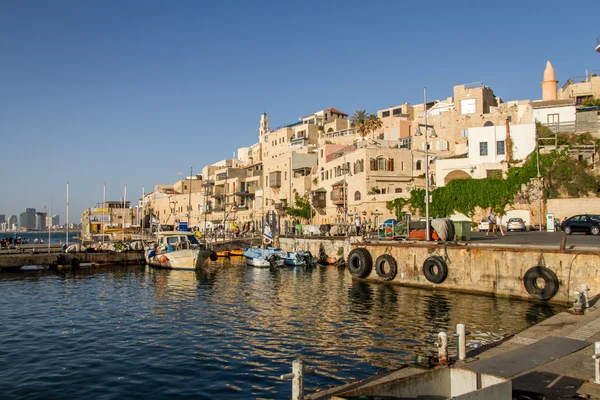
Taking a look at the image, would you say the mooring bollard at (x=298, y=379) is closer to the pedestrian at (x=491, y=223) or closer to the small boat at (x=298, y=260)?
the pedestrian at (x=491, y=223)

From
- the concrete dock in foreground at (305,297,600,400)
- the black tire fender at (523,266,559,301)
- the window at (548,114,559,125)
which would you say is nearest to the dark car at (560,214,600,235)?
the black tire fender at (523,266,559,301)

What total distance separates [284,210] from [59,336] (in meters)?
63.2

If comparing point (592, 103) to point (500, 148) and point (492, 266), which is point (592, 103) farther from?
point (492, 266)

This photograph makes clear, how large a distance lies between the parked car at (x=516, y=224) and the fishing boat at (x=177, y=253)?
28318mm

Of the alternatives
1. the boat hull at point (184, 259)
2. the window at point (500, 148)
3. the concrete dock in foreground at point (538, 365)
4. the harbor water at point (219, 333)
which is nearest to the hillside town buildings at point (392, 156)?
the window at point (500, 148)

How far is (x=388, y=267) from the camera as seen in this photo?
102 ft

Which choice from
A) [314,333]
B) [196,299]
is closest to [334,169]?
[196,299]

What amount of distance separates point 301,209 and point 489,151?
32.0 meters

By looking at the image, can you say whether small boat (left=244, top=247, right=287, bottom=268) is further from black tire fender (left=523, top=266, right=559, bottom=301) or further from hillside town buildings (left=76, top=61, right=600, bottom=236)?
black tire fender (left=523, top=266, right=559, bottom=301)

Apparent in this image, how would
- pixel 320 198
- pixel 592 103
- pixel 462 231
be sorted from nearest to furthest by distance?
pixel 462 231, pixel 592 103, pixel 320 198

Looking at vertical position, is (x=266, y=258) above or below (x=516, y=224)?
below

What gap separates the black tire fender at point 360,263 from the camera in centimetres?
3256

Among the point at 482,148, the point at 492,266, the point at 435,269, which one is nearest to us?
the point at 492,266

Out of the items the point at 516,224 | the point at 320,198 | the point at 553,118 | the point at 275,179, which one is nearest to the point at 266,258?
the point at 516,224
